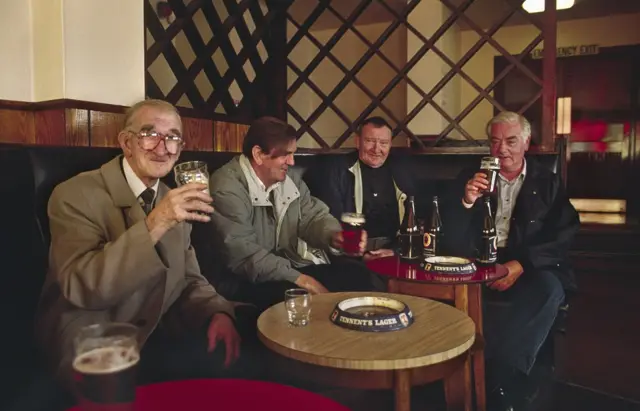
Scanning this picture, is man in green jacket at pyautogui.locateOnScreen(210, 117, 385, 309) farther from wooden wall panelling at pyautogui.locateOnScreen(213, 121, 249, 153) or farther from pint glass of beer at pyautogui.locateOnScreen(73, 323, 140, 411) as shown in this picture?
pint glass of beer at pyautogui.locateOnScreen(73, 323, 140, 411)

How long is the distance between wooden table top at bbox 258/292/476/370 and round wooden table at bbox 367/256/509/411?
1.32 feet

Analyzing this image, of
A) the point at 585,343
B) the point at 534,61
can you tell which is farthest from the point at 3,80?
the point at 534,61

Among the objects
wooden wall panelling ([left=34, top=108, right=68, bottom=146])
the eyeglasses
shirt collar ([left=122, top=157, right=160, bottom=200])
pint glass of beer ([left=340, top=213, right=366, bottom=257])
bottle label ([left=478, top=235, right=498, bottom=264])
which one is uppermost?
wooden wall panelling ([left=34, top=108, right=68, bottom=146])

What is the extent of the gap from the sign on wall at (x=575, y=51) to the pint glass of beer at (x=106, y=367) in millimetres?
5630

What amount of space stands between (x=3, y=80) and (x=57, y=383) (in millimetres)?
1169

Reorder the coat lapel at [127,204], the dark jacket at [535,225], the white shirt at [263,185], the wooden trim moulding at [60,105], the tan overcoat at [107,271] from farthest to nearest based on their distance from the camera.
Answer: the dark jacket at [535,225] → the white shirt at [263,185] → the wooden trim moulding at [60,105] → the coat lapel at [127,204] → the tan overcoat at [107,271]

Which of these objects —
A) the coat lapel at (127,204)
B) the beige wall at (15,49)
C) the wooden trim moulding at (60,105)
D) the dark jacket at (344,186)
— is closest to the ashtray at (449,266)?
the dark jacket at (344,186)

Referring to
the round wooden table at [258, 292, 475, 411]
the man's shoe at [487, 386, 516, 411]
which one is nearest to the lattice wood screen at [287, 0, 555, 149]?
the man's shoe at [487, 386, 516, 411]

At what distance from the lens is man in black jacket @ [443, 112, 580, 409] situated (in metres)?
1.92

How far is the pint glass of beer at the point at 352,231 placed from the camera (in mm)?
1841

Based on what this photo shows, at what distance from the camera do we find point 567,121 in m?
4.37

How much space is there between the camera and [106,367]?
0.62 meters

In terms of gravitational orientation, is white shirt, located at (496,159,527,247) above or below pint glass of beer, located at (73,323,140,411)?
above

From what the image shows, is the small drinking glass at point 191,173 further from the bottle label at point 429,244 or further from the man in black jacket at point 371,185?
the man in black jacket at point 371,185
